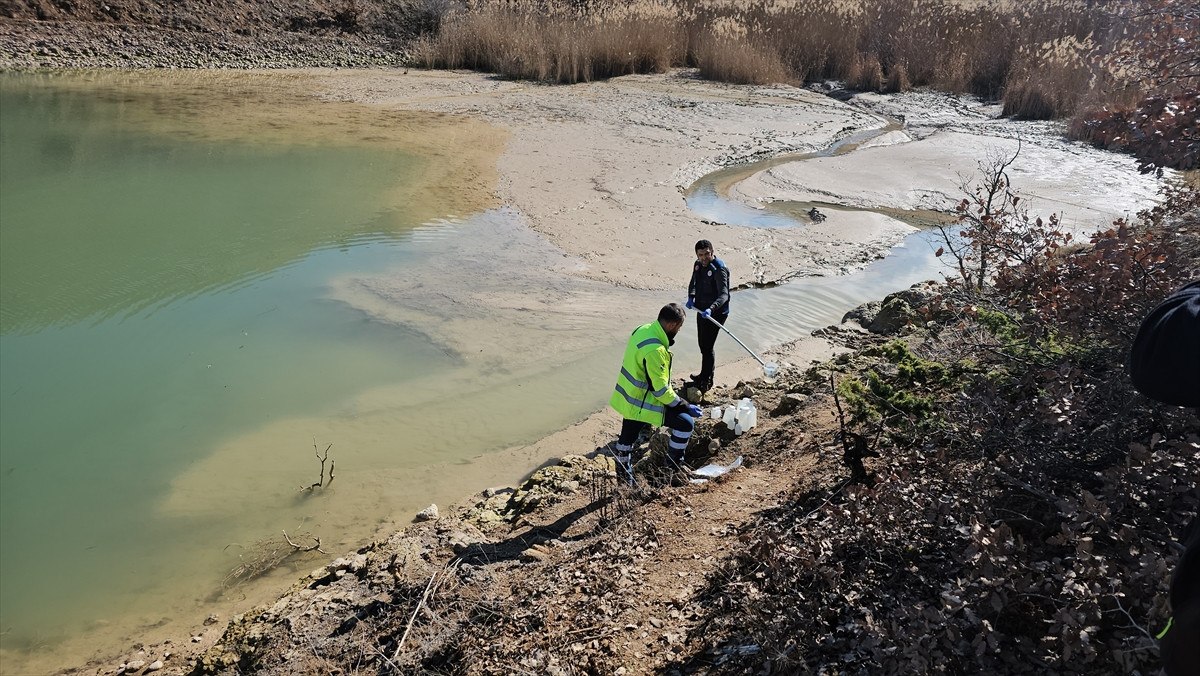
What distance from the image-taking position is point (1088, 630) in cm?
254

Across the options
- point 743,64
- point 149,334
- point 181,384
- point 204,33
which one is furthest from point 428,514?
point 204,33

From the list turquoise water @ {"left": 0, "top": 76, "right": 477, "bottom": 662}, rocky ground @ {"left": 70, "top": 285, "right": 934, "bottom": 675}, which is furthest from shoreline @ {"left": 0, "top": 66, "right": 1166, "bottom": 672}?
turquoise water @ {"left": 0, "top": 76, "right": 477, "bottom": 662}

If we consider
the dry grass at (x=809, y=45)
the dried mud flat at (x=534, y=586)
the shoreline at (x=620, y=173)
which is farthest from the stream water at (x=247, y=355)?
the dry grass at (x=809, y=45)

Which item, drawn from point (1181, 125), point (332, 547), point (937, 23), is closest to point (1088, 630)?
point (1181, 125)

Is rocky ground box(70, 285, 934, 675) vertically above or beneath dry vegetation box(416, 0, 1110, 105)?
beneath

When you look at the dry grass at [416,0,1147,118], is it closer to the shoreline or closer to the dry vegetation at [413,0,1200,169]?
the dry vegetation at [413,0,1200,169]

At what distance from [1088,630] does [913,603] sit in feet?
2.66

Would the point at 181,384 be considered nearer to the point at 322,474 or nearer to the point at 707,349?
the point at 322,474

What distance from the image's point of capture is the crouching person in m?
5.73

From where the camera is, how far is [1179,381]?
1.81 meters

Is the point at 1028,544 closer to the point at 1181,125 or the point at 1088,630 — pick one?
the point at 1088,630

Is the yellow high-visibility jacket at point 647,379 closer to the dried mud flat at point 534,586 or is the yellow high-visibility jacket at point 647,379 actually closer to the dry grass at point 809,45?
the dried mud flat at point 534,586

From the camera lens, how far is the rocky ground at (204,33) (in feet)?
78.0

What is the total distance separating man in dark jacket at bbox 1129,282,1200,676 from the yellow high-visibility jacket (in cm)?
389
